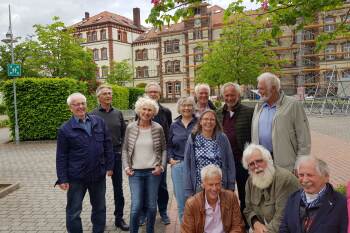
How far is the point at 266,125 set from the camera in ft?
15.3

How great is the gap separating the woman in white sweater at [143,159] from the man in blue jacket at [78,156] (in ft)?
1.17

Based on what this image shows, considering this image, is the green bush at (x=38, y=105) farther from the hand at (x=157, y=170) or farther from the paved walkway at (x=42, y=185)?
the hand at (x=157, y=170)

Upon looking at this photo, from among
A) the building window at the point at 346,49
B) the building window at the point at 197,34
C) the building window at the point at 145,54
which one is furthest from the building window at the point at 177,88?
the building window at the point at 346,49

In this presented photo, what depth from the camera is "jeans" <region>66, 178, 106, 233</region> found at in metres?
4.79

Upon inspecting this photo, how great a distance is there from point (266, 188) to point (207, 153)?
2.85 ft

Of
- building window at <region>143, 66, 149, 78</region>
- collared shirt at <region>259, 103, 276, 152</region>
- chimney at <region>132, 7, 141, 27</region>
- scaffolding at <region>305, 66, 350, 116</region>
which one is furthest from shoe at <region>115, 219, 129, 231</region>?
chimney at <region>132, 7, 141, 27</region>

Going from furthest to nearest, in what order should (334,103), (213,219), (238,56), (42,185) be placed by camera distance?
(238,56), (334,103), (42,185), (213,219)

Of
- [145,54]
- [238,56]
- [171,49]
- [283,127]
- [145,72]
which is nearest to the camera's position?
[283,127]

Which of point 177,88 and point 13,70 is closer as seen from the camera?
point 13,70

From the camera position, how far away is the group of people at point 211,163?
3.46m

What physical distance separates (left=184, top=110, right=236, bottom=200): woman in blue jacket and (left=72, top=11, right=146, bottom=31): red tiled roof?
63418 millimetres

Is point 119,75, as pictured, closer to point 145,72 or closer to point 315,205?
point 145,72

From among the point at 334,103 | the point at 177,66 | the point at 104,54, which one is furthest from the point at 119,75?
the point at 334,103

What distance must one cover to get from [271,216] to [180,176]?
4.79 ft
